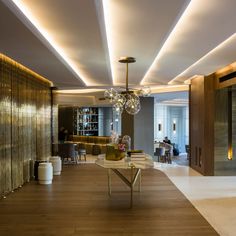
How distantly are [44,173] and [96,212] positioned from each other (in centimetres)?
Answer: 286

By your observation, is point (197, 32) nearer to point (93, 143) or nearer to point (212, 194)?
point (212, 194)

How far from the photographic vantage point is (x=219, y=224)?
489 centimetres

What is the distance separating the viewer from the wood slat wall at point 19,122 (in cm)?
661

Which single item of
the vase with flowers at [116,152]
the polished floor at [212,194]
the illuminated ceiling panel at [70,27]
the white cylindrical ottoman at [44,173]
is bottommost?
the polished floor at [212,194]

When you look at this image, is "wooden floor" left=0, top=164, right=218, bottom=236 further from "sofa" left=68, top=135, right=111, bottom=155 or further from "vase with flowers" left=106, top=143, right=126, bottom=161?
"sofa" left=68, top=135, right=111, bottom=155

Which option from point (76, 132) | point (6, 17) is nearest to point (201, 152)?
point (6, 17)

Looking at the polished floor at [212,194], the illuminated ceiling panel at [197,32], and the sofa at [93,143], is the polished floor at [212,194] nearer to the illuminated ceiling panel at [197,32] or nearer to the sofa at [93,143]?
the illuminated ceiling panel at [197,32]

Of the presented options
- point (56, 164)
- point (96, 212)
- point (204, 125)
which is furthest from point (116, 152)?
point (204, 125)

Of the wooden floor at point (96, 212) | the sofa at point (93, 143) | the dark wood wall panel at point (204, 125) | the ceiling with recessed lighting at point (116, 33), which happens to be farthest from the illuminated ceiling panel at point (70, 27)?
the sofa at point (93, 143)

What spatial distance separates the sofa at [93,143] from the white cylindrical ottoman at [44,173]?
7308mm

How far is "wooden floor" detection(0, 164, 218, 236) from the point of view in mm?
4637

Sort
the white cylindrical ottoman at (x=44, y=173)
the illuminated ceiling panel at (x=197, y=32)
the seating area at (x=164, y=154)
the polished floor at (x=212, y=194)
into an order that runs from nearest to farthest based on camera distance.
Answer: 1. the illuminated ceiling panel at (x=197, y=32)
2. the polished floor at (x=212, y=194)
3. the white cylindrical ottoman at (x=44, y=173)
4. the seating area at (x=164, y=154)

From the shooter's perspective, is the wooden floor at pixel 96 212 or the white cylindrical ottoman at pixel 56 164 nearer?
the wooden floor at pixel 96 212

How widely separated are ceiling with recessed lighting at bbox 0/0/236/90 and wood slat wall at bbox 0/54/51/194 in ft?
1.47
